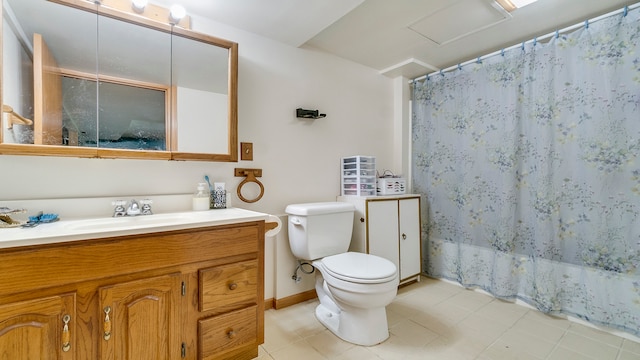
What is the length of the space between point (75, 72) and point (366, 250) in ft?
6.83

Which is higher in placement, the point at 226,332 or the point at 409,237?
the point at 409,237

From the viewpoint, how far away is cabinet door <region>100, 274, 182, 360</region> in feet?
3.38

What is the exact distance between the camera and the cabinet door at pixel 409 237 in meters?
2.37

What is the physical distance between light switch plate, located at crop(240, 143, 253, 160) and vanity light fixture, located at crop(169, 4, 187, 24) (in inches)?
31.3

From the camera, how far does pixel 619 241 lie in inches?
65.6

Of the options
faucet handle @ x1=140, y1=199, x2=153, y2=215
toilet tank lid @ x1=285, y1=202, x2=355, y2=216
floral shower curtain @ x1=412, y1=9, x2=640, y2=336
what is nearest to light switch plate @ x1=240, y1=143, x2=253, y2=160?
toilet tank lid @ x1=285, y1=202, x2=355, y2=216

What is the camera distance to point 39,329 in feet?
3.01

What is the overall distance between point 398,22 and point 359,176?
115cm

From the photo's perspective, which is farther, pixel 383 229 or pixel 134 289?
pixel 383 229

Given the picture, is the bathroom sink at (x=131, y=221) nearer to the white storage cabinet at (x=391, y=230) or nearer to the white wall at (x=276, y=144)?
the white wall at (x=276, y=144)

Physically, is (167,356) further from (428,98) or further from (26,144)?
(428,98)

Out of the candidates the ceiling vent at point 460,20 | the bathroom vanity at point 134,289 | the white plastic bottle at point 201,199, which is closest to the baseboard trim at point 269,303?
the bathroom vanity at point 134,289

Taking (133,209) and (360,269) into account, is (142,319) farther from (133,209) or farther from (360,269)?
(360,269)

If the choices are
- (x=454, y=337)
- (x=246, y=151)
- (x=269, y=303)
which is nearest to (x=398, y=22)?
(x=246, y=151)
